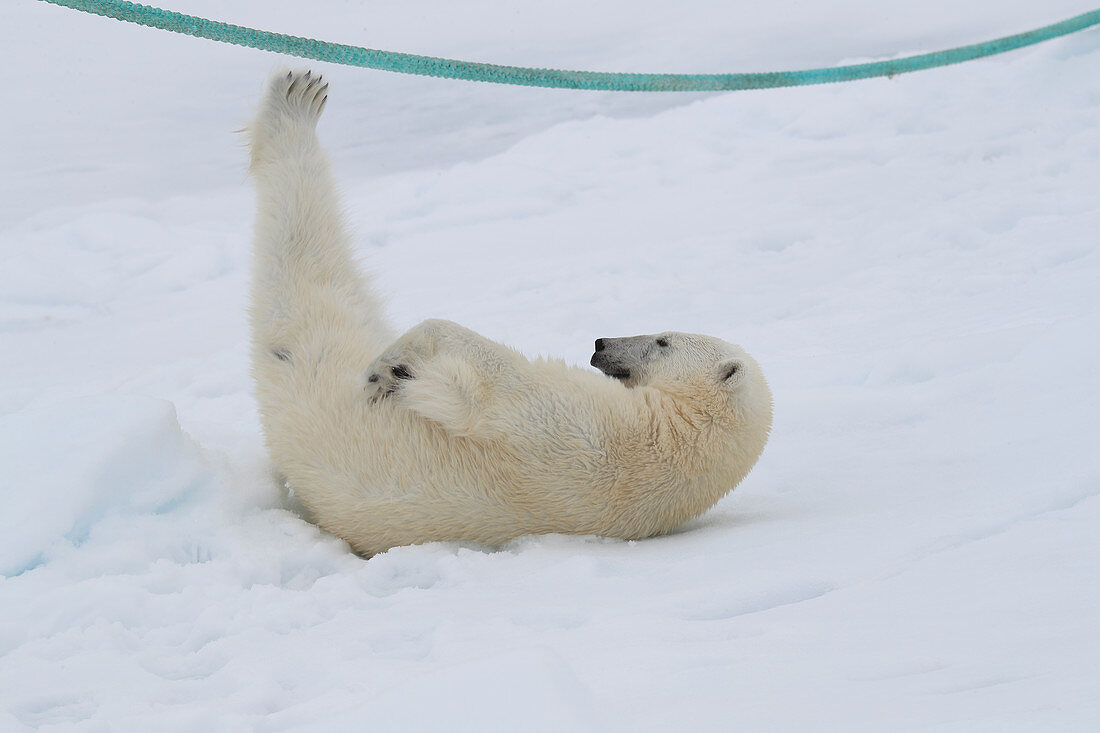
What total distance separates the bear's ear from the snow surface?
41cm

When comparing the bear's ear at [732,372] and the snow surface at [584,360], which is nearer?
the snow surface at [584,360]

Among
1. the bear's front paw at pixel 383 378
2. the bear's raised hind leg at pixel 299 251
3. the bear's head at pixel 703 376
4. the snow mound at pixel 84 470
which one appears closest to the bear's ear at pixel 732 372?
the bear's head at pixel 703 376

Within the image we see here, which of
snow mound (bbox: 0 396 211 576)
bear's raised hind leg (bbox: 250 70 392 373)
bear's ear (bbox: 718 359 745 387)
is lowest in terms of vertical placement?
snow mound (bbox: 0 396 211 576)

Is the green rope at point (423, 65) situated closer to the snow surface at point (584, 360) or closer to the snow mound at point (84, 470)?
the snow surface at point (584, 360)

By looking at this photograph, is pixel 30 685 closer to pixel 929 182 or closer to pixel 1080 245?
pixel 1080 245

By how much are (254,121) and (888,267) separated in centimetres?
330

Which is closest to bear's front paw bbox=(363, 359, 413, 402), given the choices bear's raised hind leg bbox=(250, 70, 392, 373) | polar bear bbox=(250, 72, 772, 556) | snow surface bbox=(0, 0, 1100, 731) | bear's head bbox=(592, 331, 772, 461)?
polar bear bbox=(250, 72, 772, 556)

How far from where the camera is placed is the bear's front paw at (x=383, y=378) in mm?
2664

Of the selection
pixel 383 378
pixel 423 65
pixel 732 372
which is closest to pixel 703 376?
pixel 732 372

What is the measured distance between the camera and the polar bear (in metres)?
2.59

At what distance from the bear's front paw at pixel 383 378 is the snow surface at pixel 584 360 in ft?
1.36

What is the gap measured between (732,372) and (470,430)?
820mm

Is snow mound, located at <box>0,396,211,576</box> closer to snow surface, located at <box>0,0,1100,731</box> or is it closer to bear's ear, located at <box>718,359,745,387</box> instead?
snow surface, located at <box>0,0,1100,731</box>

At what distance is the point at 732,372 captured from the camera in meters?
2.87
